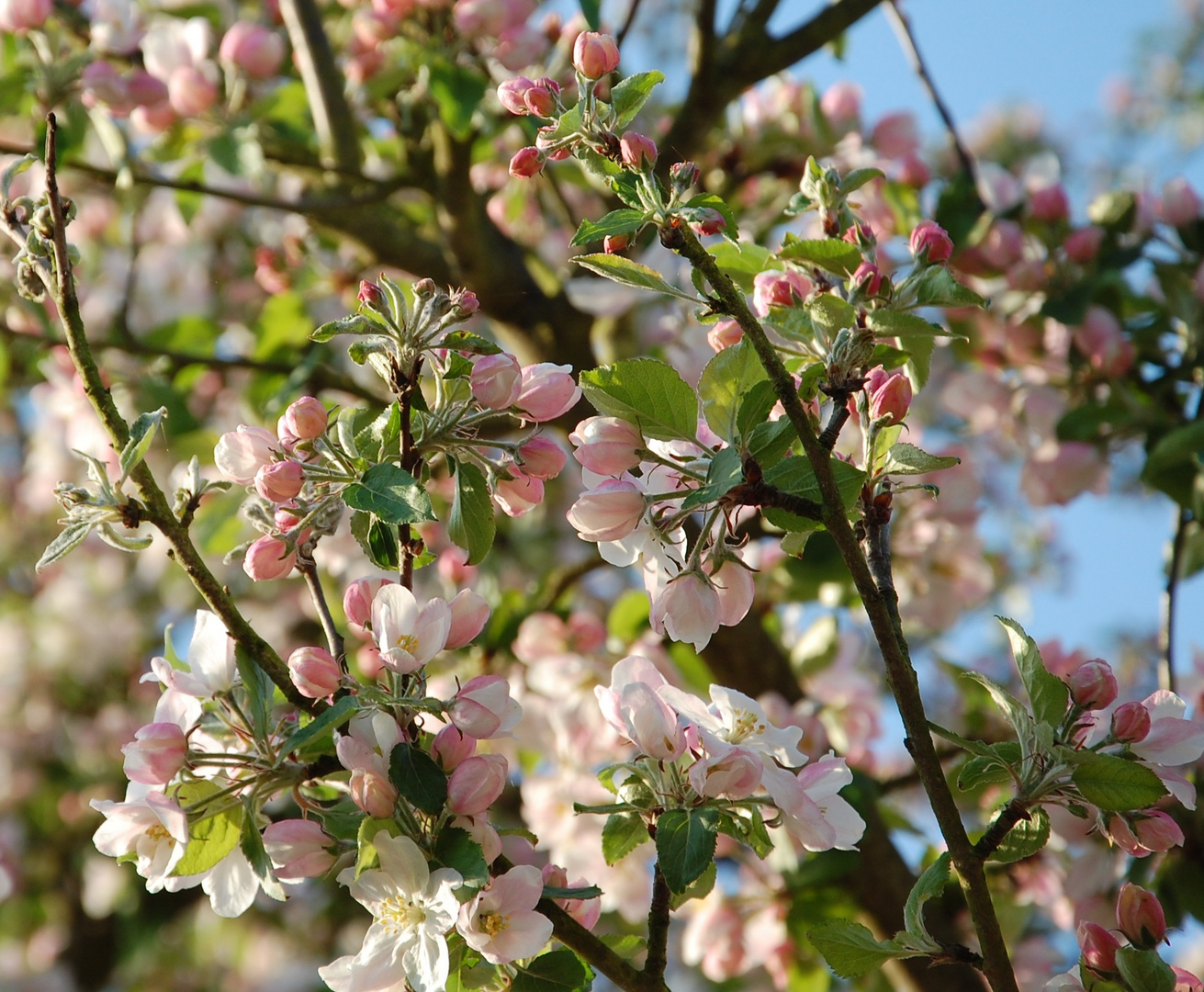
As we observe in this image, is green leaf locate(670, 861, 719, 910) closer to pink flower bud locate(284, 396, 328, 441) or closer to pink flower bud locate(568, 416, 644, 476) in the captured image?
pink flower bud locate(568, 416, 644, 476)

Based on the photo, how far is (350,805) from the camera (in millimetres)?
856

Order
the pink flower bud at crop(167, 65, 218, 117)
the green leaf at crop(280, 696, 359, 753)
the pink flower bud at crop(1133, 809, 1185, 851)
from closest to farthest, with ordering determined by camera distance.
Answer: the green leaf at crop(280, 696, 359, 753) < the pink flower bud at crop(1133, 809, 1185, 851) < the pink flower bud at crop(167, 65, 218, 117)

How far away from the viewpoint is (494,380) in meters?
0.86

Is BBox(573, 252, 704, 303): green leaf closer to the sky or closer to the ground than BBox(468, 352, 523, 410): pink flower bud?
closer to the sky

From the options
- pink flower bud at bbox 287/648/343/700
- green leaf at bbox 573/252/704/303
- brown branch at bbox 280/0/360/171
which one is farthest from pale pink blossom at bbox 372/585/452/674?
brown branch at bbox 280/0/360/171

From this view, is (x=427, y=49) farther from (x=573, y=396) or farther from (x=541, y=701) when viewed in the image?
(x=573, y=396)

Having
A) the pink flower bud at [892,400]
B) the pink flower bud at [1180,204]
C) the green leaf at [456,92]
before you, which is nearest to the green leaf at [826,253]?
the pink flower bud at [892,400]

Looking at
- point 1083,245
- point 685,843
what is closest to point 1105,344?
point 1083,245

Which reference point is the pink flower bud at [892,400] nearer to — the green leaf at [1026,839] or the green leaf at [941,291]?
the green leaf at [941,291]

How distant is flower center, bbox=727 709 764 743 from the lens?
873 mm

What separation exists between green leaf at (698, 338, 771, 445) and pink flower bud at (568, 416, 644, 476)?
55mm

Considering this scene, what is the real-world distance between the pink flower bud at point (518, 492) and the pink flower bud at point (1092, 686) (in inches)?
16.0

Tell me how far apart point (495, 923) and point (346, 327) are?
0.41 m

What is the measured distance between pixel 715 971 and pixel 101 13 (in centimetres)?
183
